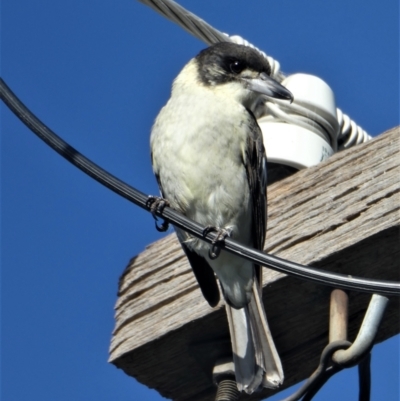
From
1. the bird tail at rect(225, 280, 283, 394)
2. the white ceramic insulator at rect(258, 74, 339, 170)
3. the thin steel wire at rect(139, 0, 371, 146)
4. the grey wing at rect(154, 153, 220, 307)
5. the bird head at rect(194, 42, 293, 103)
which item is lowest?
the bird tail at rect(225, 280, 283, 394)

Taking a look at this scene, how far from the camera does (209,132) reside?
154 inches

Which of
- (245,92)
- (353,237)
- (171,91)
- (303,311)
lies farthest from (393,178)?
(171,91)

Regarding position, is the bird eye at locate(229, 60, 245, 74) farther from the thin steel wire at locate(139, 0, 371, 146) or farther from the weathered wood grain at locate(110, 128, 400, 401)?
the weathered wood grain at locate(110, 128, 400, 401)

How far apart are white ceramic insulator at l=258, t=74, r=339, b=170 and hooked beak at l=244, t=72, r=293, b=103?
33mm

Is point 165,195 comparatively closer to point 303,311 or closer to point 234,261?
point 234,261

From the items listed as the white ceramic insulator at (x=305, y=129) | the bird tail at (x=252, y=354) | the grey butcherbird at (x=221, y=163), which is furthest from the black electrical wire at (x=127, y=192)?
the grey butcherbird at (x=221, y=163)

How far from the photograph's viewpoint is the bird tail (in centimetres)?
272

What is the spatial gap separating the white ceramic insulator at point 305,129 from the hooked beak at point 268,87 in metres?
0.03

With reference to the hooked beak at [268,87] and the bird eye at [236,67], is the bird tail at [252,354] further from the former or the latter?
the bird eye at [236,67]

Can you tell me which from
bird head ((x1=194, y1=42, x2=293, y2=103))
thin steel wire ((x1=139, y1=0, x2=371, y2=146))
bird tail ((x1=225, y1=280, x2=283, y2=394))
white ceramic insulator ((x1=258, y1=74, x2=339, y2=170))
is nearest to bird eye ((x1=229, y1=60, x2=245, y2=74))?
bird head ((x1=194, y1=42, x2=293, y2=103))

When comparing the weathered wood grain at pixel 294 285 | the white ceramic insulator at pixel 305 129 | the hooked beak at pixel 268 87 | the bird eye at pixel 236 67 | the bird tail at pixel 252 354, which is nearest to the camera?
the weathered wood grain at pixel 294 285

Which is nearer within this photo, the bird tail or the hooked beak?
the bird tail

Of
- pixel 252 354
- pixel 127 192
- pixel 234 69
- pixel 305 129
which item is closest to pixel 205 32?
pixel 305 129

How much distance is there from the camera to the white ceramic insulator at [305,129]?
324 centimetres
